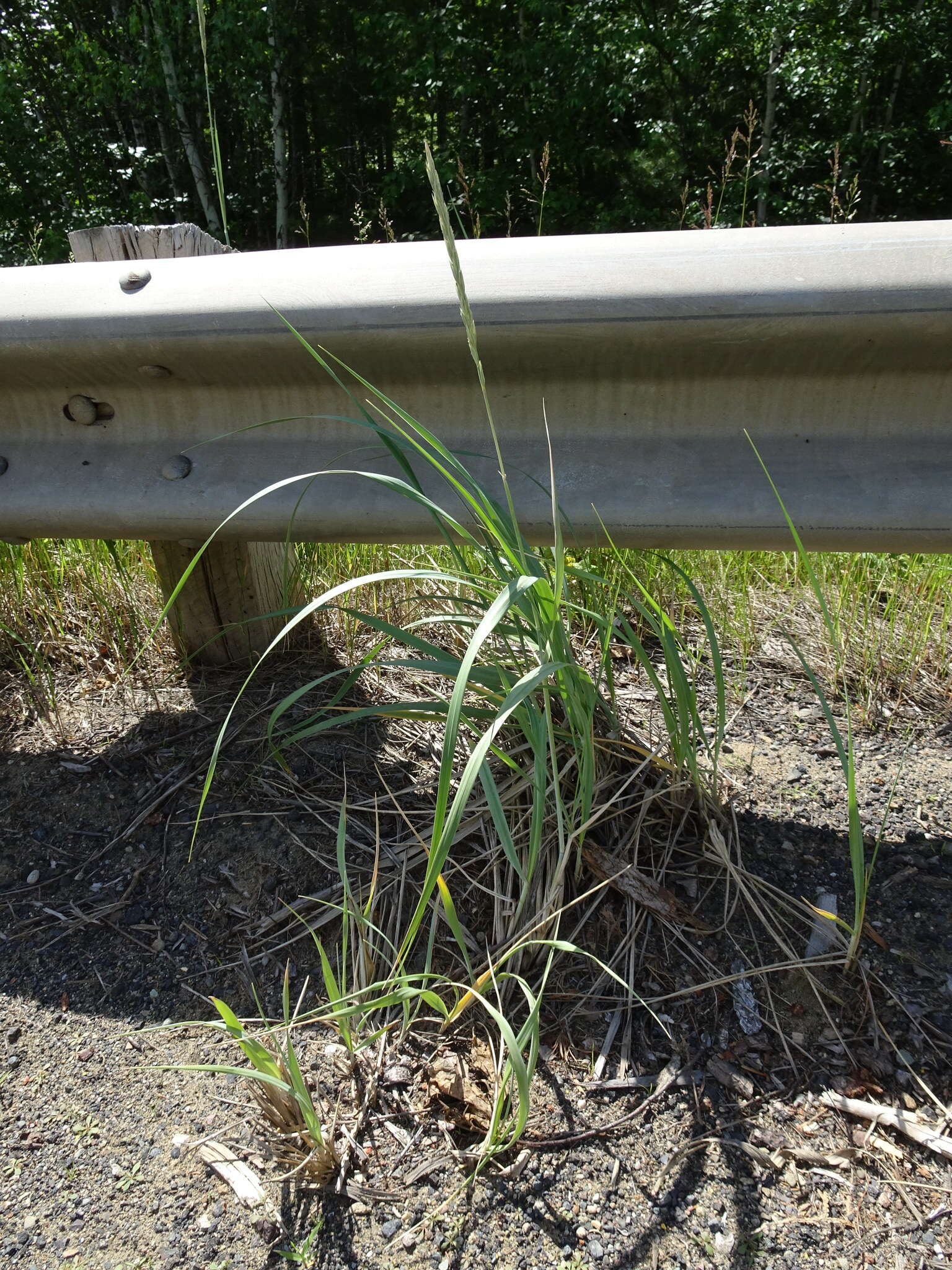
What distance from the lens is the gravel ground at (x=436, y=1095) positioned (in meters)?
1.04

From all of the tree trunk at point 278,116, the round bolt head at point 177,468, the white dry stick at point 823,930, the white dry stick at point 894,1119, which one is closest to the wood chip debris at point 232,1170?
the white dry stick at point 894,1119

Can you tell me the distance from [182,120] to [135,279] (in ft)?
41.9

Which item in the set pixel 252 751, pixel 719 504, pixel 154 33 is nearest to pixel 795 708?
pixel 719 504

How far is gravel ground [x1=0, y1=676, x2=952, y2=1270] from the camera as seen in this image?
1.04 meters

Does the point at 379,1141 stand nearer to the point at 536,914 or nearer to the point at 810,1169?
the point at 536,914

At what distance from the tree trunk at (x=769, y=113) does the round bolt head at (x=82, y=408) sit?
10.6 m

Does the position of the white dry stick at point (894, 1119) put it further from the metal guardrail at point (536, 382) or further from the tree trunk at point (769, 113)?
the tree trunk at point (769, 113)

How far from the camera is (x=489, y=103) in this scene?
40.9 feet

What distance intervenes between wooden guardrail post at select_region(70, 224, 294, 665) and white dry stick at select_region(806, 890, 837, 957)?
4.33 ft

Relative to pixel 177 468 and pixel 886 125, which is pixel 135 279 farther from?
pixel 886 125

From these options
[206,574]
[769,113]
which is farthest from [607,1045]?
[769,113]

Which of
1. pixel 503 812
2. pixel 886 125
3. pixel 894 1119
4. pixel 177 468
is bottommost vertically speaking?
pixel 894 1119

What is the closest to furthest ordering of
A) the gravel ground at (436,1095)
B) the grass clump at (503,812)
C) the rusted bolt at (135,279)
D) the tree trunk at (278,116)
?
1. the gravel ground at (436,1095)
2. the grass clump at (503,812)
3. the rusted bolt at (135,279)
4. the tree trunk at (278,116)

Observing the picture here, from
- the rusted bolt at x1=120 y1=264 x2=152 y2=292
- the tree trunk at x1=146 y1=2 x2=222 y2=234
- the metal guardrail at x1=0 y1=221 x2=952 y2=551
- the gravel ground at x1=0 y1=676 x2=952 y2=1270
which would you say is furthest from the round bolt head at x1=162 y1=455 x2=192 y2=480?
the tree trunk at x1=146 y1=2 x2=222 y2=234
